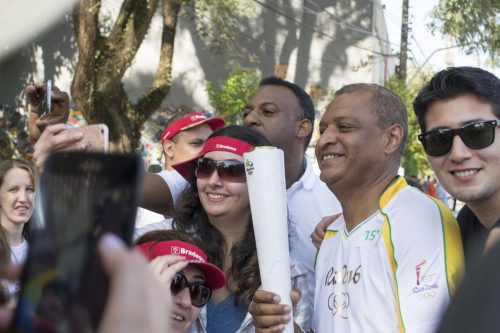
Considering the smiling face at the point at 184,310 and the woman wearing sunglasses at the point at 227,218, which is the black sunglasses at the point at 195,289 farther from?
the woman wearing sunglasses at the point at 227,218

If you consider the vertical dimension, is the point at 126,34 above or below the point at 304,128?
above

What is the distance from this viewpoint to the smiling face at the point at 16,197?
5.17 meters

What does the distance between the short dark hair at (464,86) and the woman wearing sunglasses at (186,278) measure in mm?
989

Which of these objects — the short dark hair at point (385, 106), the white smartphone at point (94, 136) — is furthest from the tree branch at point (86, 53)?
the white smartphone at point (94, 136)

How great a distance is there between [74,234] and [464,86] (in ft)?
7.13

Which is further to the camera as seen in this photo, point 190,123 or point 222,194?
point 190,123

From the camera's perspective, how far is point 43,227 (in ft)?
2.41

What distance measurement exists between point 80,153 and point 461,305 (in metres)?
0.39

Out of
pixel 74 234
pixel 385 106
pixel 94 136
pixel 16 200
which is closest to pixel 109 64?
pixel 16 200

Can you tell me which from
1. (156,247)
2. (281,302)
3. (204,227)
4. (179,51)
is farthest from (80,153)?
(179,51)

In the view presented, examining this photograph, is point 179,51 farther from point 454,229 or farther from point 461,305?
point 461,305

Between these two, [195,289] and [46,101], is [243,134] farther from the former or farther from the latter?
[46,101]

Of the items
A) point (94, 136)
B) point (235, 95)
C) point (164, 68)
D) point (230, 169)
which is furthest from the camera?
point (235, 95)

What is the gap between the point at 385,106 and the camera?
10.4ft
